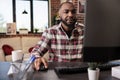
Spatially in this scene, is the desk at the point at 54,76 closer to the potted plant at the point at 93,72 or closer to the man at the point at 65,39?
the potted plant at the point at 93,72

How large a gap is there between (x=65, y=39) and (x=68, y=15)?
0.27m

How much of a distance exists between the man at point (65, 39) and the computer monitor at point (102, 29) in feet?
3.37

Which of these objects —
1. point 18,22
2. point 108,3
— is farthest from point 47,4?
point 108,3

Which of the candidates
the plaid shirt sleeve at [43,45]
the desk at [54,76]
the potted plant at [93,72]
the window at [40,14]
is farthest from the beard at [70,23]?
the window at [40,14]

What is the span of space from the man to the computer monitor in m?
1.03

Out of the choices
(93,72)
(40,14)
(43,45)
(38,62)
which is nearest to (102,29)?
(93,72)

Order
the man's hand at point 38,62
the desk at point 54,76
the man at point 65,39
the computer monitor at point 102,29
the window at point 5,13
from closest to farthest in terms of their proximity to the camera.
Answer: the computer monitor at point 102,29, the desk at point 54,76, the man's hand at point 38,62, the man at point 65,39, the window at point 5,13

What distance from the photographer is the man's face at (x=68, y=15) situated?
7.85 ft

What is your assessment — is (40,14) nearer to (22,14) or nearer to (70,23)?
(22,14)

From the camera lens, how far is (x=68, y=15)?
2.40 m

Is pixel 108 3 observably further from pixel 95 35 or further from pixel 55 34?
pixel 55 34

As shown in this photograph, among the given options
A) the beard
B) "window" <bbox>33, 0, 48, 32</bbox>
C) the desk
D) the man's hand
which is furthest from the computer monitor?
"window" <bbox>33, 0, 48, 32</bbox>

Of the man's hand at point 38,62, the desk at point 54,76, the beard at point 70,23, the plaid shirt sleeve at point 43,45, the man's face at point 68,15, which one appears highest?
the man's face at point 68,15

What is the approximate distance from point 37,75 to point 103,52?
1.56 ft
